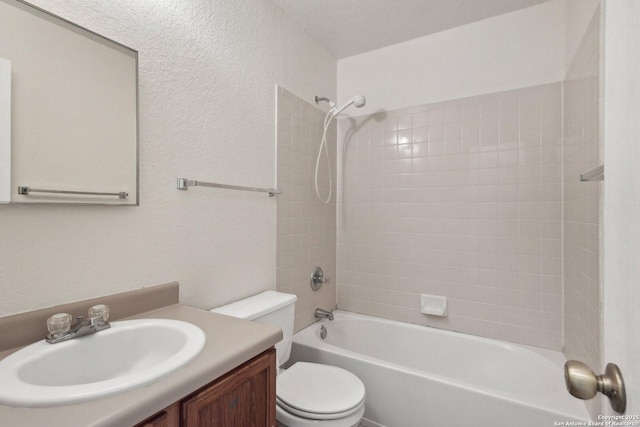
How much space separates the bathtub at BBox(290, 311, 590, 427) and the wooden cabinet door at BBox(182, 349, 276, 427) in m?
0.85

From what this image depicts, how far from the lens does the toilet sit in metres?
1.20

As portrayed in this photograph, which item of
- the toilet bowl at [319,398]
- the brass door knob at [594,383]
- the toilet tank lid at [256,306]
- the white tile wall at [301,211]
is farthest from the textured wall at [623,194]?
the white tile wall at [301,211]

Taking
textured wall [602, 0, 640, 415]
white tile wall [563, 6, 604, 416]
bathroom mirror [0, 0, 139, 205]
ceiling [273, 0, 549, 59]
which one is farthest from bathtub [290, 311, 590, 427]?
ceiling [273, 0, 549, 59]

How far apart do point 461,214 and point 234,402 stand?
1.74 m

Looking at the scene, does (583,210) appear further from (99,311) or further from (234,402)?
(99,311)

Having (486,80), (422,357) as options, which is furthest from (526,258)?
(486,80)

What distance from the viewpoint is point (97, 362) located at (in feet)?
2.77

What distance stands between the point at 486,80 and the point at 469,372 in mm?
1844

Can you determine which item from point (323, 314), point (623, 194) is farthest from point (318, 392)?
point (623, 194)

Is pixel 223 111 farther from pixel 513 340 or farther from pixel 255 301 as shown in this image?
pixel 513 340

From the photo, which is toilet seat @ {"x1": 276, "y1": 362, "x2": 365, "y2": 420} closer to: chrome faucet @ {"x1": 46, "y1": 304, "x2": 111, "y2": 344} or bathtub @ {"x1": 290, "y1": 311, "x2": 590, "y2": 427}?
bathtub @ {"x1": 290, "y1": 311, "x2": 590, "y2": 427}

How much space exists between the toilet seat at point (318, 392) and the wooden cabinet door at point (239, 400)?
331 mm

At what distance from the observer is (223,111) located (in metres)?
1.43

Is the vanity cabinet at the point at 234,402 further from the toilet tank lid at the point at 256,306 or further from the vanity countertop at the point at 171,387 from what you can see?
the toilet tank lid at the point at 256,306
